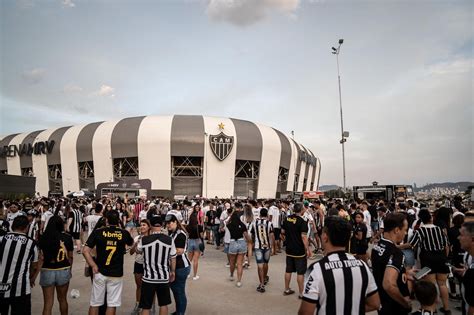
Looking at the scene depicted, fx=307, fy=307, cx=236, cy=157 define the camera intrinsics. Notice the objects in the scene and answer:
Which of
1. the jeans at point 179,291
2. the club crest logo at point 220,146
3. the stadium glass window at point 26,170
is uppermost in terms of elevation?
the club crest logo at point 220,146

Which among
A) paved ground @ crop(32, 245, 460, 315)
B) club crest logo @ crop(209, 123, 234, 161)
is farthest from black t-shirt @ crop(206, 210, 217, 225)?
club crest logo @ crop(209, 123, 234, 161)

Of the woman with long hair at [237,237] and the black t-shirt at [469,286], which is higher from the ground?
the black t-shirt at [469,286]

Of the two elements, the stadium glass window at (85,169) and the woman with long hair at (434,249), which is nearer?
the woman with long hair at (434,249)

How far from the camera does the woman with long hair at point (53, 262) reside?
4.61m

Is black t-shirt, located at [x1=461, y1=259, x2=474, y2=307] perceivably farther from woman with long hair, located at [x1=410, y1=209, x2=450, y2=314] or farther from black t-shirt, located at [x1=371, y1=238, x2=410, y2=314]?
woman with long hair, located at [x1=410, y1=209, x2=450, y2=314]

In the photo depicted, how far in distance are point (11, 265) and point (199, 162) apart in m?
42.8

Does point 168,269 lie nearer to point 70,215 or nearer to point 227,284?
point 227,284

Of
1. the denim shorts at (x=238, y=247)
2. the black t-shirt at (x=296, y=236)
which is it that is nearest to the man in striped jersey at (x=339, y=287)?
the black t-shirt at (x=296, y=236)

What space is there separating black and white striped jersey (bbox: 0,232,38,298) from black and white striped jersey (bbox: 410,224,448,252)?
599 centimetres

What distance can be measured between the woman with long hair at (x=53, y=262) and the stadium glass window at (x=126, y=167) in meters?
42.0

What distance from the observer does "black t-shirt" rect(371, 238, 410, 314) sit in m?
2.98

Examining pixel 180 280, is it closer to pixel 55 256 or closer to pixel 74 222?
pixel 55 256

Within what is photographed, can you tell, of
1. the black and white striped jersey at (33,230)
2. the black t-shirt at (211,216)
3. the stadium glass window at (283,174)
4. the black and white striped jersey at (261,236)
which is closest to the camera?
the black and white striped jersey at (261,236)

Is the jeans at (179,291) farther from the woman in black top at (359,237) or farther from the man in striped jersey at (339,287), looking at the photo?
the woman in black top at (359,237)
